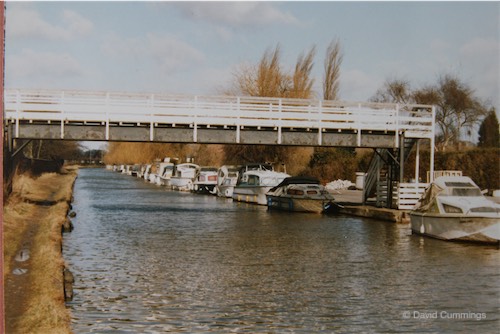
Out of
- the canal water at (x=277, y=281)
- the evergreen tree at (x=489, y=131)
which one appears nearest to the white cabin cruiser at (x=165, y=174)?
the evergreen tree at (x=489, y=131)

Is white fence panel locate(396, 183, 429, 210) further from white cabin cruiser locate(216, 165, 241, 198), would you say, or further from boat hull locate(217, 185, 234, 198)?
boat hull locate(217, 185, 234, 198)

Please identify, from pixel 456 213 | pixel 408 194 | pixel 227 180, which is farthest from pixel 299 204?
pixel 227 180

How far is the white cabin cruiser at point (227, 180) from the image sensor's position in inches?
2115

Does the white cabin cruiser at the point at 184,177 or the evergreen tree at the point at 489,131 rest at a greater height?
the evergreen tree at the point at 489,131

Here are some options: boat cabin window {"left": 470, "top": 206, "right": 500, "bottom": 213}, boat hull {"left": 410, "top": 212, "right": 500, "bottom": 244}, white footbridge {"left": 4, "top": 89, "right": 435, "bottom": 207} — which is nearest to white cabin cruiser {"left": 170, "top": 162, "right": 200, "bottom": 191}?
white footbridge {"left": 4, "top": 89, "right": 435, "bottom": 207}

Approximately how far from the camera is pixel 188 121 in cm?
3259

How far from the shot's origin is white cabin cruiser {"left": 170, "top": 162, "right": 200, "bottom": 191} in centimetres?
6781

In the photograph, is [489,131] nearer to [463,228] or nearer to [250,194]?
[250,194]

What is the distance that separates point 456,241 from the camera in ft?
77.8

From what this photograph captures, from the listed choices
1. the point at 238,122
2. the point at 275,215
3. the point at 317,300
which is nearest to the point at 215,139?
the point at 238,122

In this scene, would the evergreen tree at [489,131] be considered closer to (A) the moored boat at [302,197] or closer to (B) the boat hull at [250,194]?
(B) the boat hull at [250,194]

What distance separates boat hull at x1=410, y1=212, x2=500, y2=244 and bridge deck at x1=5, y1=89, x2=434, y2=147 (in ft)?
34.9

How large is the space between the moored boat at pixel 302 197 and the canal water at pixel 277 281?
7994mm

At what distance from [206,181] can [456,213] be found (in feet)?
128
